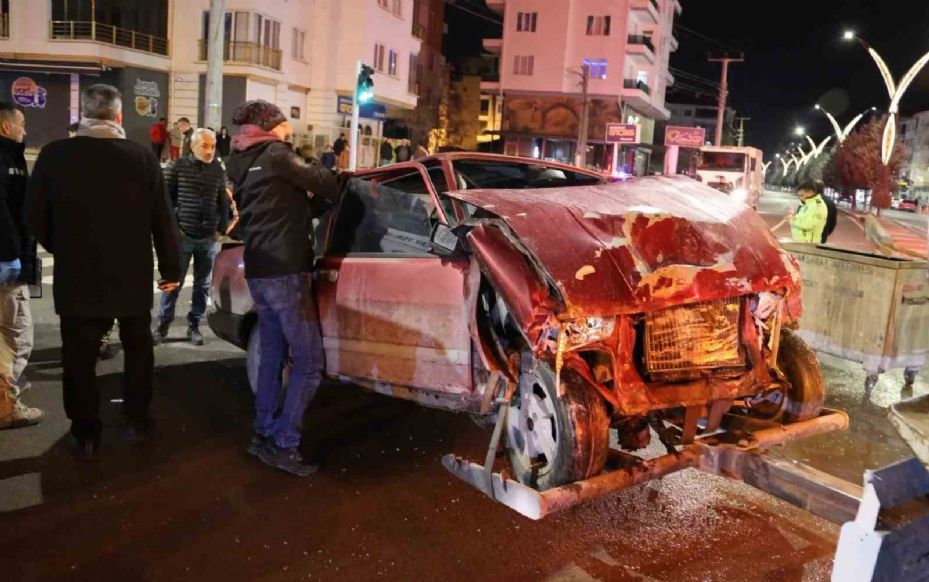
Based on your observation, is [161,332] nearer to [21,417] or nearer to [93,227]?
[21,417]

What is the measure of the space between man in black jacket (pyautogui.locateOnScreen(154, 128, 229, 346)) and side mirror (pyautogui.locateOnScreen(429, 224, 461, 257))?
2883mm

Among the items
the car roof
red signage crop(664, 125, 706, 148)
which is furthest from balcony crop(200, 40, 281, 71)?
the car roof

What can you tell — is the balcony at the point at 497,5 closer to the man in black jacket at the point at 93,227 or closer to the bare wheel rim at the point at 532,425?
the man in black jacket at the point at 93,227

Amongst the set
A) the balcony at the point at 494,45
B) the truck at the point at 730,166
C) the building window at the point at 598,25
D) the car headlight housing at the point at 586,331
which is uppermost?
the building window at the point at 598,25

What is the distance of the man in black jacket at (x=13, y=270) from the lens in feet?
16.0

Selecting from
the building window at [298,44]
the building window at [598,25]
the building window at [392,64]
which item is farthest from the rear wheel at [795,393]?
the building window at [598,25]

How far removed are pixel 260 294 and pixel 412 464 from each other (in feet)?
4.57

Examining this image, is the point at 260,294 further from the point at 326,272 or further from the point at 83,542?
the point at 83,542

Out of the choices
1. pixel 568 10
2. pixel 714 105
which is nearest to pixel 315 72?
pixel 568 10

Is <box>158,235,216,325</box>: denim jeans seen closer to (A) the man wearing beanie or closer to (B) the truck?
(A) the man wearing beanie

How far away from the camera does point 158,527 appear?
3.92 m

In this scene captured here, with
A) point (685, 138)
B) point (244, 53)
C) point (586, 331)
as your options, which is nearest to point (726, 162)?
point (685, 138)

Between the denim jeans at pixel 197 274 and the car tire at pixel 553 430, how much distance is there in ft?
13.2

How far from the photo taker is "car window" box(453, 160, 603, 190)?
5.19m
